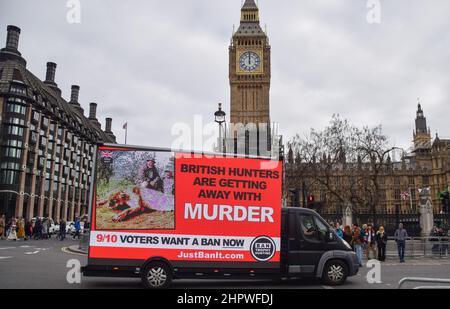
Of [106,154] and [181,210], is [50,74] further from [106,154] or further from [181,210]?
[181,210]

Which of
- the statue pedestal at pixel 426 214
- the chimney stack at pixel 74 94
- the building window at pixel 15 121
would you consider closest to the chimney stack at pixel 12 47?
the building window at pixel 15 121

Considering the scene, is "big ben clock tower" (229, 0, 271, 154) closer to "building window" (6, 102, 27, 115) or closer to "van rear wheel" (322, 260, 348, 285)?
"building window" (6, 102, 27, 115)

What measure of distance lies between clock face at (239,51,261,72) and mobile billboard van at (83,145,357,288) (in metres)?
80.9

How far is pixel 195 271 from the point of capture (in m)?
10.5

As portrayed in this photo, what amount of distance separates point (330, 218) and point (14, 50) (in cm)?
6187

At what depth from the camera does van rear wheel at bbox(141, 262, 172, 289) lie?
405 inches

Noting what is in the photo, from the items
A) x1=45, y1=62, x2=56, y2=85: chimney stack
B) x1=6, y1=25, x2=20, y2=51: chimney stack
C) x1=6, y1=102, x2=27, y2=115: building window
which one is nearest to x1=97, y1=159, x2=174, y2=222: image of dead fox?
x1=6, y1=102, x2=27, y2=115: building window

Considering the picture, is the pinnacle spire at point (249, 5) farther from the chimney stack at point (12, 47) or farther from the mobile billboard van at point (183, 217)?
the mobile billboard van at point (183, 217)

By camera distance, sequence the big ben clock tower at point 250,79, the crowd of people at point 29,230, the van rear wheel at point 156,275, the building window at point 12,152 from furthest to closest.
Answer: the big ben clock tower at point 250,79, the building window at point 12,152, the crowd of people at point 29,230, the van rear wheel at point 156,275

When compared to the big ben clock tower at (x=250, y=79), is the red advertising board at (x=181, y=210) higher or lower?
lower

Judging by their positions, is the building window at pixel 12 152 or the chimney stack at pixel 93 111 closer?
the building window at pixel 12 152

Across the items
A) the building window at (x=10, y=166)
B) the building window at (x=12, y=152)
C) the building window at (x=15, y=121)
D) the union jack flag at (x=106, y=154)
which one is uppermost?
the building window at (x=15, y=121)

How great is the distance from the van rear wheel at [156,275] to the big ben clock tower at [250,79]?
254 ft

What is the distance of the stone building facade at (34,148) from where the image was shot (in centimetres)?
5966
